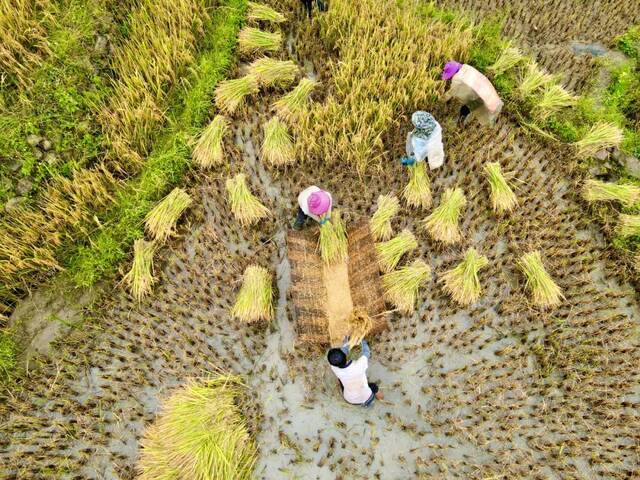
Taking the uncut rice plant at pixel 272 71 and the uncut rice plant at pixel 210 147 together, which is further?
the uncut rice plant at pixel 272 71

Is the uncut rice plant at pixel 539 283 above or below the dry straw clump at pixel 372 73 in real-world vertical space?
A: below

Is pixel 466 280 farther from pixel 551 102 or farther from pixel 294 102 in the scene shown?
pixel 294 102

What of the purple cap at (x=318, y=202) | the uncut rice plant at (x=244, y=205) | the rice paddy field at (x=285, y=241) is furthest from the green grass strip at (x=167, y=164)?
the purple cap at (x=318, y=202)

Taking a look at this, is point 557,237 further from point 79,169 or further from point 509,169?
point 79,169

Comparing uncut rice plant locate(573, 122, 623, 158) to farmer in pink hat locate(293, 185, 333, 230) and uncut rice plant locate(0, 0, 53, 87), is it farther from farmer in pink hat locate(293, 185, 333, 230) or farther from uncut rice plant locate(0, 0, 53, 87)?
uncut rice plant locate(0, 0, 53, 87)

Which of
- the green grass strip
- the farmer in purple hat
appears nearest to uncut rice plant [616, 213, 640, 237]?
the farmer in purple hat

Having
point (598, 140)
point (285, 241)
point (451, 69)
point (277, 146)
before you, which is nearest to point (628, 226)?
point (598, 140)

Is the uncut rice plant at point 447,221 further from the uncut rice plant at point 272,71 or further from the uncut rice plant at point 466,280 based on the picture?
the uncut rice plant at point 272,71
